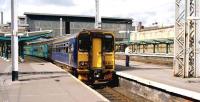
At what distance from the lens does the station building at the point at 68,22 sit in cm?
7981

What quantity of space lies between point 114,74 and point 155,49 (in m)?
33.2

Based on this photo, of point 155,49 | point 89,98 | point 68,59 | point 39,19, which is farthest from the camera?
point 39,19

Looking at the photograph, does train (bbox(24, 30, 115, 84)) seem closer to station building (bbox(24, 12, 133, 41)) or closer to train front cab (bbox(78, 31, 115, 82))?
train front cab (bbox(78, 31, 115, 82))

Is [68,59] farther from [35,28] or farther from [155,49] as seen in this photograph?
[35,28]

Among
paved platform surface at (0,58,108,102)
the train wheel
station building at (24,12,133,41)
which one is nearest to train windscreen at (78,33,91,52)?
the train wheel

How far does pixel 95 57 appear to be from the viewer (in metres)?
21.7

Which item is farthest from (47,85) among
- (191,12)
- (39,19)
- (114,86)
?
(39,19)

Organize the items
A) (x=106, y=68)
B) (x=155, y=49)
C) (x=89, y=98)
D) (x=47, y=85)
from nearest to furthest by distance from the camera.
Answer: (x=89, y=98) → (x=47, y=85) → (x=106, y=68) → (x=155, y=49)

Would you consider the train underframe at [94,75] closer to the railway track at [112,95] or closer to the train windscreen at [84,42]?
the railway track at [112,95]

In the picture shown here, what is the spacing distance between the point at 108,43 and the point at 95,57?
1.06 m

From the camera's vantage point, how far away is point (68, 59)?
24.8 meters

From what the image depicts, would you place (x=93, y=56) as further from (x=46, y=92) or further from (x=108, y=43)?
(x=46, y=92)

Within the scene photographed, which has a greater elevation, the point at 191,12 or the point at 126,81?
the point at 191,12

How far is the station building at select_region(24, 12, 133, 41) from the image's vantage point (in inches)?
3142
